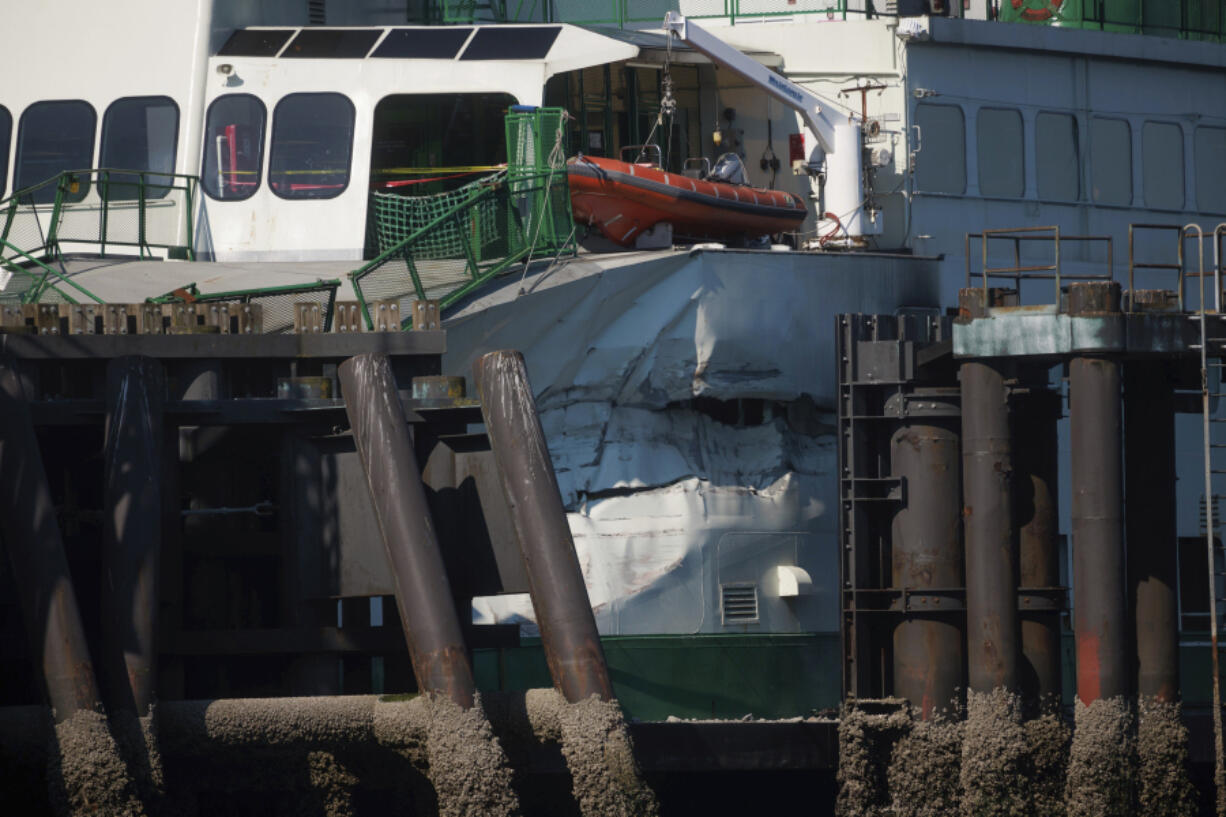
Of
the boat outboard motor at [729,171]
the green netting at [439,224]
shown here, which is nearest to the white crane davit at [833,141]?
the boat outboard motor at [729,171]

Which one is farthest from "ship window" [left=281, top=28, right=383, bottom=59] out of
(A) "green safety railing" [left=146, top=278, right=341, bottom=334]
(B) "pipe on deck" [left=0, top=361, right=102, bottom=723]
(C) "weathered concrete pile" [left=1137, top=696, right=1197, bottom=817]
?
(C) "weathered concrete pile" [left=1137, top=696, right=1197, bottom=817]

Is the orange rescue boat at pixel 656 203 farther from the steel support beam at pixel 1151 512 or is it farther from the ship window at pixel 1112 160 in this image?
the steel support beam at pixel 1151 512

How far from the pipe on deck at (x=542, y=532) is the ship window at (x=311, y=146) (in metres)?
6.68

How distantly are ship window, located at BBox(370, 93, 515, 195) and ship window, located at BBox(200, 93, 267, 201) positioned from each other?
5.61 ft

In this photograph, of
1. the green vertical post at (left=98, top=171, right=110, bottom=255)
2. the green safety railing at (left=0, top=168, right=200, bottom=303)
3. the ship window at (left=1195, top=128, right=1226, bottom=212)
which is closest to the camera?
the green vertical post at (left=98, top=171, right=110, bottom=255)

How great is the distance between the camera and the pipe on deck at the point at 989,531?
1698 cm

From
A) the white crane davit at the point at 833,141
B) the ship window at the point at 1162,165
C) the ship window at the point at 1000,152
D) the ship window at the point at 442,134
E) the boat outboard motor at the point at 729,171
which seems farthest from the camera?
the ship window at the point at 1162,165

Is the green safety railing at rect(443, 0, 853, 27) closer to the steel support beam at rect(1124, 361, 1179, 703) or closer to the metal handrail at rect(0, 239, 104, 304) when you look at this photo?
the steel support beam at rect(1124, 361, 1179, 703)

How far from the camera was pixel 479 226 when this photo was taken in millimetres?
19156

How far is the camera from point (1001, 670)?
1695cm

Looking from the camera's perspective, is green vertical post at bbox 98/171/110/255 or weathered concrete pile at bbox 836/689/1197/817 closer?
weathered concrete pile at bbox 836/689/1197/817

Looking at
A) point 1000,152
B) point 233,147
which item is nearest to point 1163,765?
point 1000,152

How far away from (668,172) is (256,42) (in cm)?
457

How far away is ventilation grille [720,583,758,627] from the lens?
19.0 metres
